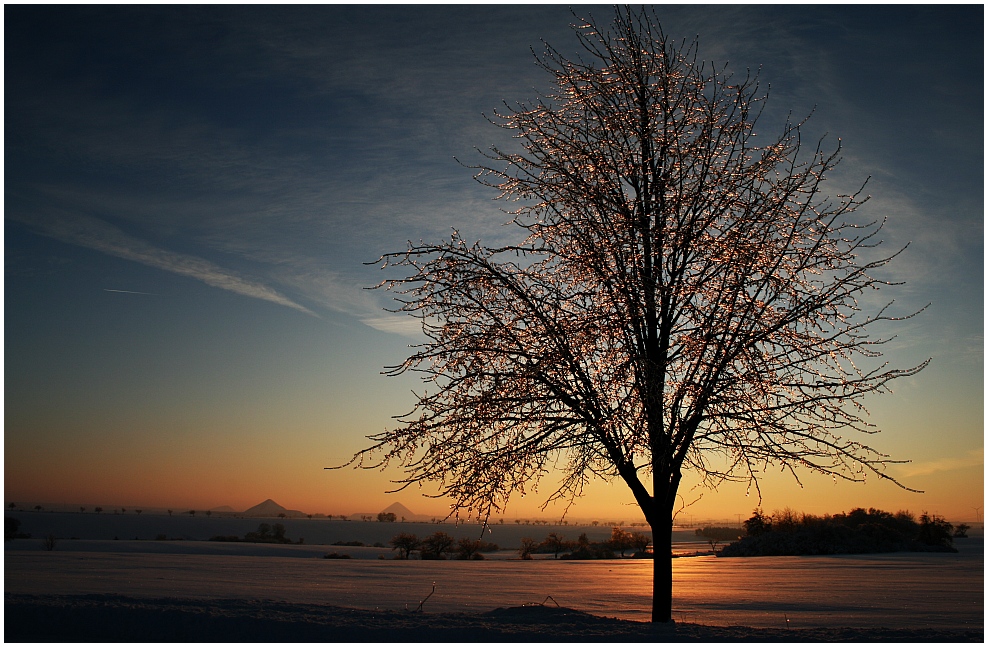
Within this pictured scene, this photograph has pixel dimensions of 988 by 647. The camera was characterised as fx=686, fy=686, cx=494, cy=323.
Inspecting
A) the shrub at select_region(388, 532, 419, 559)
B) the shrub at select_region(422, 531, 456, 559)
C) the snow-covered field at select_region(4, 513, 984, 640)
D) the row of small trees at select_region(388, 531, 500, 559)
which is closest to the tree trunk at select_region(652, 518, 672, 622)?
the snow-covered field at select_region(4, 513, 984, 640)

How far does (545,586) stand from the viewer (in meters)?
12.5

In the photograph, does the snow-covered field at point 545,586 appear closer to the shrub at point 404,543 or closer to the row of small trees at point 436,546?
the row of small trees at point 436,546

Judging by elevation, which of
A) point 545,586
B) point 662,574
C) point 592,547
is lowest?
point 592,547

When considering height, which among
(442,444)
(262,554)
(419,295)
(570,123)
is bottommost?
(262,554)

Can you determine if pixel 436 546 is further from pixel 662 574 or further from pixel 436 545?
pixel 662 574

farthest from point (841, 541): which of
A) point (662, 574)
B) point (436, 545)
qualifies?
point (662, 574)

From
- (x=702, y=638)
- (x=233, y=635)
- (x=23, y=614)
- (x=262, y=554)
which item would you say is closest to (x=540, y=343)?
(x=702, y=638)

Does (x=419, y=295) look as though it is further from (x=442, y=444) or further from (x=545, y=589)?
(x=545, y=589)

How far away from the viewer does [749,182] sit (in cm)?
802

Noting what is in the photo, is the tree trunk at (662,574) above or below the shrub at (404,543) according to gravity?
above

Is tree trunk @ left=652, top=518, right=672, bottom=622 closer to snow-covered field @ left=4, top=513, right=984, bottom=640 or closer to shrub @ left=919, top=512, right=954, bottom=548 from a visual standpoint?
snow-covered field @ left=4, top=513, right=984, bottom=640

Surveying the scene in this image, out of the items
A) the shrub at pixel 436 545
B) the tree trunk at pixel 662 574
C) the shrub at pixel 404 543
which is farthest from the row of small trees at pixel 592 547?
the tree trunk at pixel 662 574

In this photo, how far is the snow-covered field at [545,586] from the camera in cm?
877

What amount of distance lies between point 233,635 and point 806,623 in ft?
22.3
